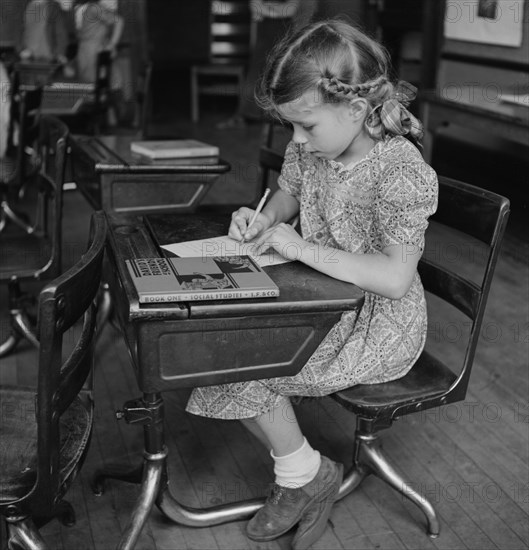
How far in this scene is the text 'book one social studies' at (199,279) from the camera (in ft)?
4.46

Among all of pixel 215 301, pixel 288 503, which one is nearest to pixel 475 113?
pixel 288 503

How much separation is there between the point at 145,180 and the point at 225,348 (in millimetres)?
1034

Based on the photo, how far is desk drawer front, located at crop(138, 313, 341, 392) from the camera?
1.42m

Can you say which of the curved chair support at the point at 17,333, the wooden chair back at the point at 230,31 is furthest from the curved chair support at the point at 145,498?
the wooden chair back at the point at 230,31

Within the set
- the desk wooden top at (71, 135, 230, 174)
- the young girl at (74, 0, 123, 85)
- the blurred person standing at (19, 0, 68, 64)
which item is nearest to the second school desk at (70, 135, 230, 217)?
the desk wooden top at (71, 135, 230, 174)

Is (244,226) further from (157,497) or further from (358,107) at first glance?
(157,497)

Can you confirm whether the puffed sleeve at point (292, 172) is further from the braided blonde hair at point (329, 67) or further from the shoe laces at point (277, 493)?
the shoe laces at point (277, 493)

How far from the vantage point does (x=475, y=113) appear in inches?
157

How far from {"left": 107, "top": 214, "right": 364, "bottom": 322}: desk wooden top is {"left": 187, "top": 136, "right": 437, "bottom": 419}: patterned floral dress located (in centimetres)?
20

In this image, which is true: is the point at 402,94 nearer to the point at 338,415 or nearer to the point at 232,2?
the point at 338,415

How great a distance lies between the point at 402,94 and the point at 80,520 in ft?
4.05

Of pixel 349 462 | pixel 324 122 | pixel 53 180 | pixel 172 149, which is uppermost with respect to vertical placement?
pixel 324 122

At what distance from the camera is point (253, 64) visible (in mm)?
7570

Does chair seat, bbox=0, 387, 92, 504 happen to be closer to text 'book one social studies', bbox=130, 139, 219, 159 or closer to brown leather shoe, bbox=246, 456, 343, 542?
brown leather shoe, bbox=246, 456, 343, 542
